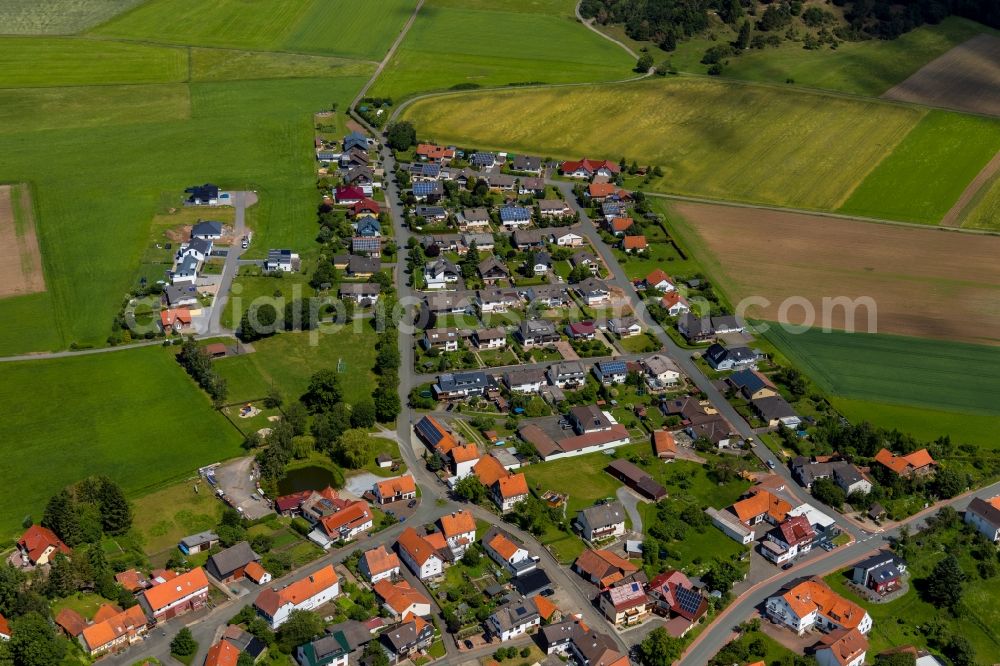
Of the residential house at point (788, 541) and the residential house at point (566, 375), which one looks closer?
the residential house at point (788, 541)

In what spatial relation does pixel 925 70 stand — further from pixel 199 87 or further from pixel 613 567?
pixel 613 567

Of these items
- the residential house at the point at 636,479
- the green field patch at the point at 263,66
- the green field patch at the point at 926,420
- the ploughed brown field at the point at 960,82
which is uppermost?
the ploughed brown field at the point at 960,82

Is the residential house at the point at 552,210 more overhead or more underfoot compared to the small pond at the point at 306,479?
more overhead

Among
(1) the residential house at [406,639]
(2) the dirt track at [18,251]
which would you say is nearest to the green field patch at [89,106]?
(2) the dirt track at [18,251]

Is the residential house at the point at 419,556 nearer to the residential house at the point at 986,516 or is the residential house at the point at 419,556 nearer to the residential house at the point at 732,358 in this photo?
the residential house at the point at 732,358

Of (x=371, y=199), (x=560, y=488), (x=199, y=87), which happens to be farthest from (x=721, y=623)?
(x=199, y=87)

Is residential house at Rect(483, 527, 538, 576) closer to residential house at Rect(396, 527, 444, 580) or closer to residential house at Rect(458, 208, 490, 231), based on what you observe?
residential house at Rect(396, 527, 444, 580)

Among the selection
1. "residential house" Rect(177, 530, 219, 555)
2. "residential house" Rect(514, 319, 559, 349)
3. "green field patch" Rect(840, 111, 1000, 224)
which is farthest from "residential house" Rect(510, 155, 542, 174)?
"residential house" Rect(177, 530, 219, 555)
